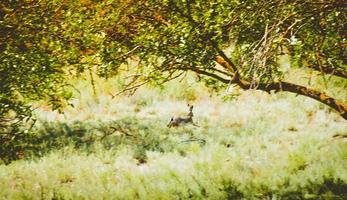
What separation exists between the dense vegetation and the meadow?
4 cm

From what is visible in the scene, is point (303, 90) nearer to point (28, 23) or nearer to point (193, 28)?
point (193, 28)

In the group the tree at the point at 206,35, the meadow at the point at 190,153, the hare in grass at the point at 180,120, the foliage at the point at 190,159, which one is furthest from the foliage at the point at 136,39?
the hare in grass at the point at 180,120

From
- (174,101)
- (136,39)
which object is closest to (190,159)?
(136,39)

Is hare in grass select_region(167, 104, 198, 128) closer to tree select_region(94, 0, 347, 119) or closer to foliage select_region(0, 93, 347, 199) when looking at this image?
foliage select_region(0, 93, 347, 199)

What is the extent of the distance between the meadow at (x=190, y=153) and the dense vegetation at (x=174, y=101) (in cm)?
4

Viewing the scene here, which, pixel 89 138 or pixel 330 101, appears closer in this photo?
pixel 330 101

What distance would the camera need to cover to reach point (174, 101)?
661 inches

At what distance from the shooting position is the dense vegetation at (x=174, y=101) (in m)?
4.68

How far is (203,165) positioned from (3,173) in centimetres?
469

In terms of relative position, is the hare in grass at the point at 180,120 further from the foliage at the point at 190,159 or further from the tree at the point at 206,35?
the tree at the point at 206,35

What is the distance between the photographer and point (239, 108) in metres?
15.1

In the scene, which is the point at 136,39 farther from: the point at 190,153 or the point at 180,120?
the point at 180,120

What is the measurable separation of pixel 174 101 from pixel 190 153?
6430mm

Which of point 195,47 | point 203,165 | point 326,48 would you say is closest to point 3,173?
point 203,165
